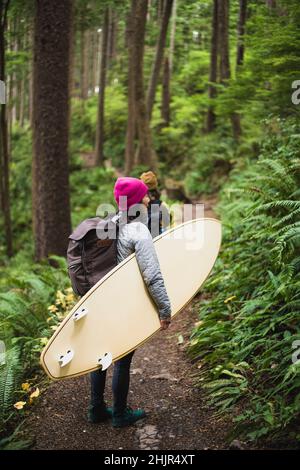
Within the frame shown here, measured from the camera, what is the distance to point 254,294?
17.3 ft

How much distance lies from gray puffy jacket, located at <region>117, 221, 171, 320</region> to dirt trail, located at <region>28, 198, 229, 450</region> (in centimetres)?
103

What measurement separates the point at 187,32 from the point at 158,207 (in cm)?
2233

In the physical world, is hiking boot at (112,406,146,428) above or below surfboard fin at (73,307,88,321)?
below

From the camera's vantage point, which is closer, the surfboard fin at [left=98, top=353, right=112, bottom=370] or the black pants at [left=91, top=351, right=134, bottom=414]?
the surfboard fin at [left=98, top=353, right=112, bottom=370]

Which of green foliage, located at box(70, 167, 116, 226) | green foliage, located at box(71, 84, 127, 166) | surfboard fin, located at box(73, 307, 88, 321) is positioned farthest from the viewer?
green foliage, located at box(71, 84, 127, 166)

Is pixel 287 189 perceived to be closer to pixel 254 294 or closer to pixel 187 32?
pixel 254 294

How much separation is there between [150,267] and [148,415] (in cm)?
155

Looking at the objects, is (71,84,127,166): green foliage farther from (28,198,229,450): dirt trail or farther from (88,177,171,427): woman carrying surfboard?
(88,177,171,427): woman carrying surfboard

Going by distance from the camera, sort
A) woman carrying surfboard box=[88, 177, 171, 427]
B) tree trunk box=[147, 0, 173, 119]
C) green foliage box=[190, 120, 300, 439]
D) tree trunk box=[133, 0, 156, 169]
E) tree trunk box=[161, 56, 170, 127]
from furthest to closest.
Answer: tree trunk box=[161, 56, 170, 127] → tree trunk box=[147, 0, 173, 119] → tree trunk box=[133, 0, 156, 169] → woman carrying surfboard box=[88, 177, 171, 427] → green foliage box=[190, 120, 300, 439]

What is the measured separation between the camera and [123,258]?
13.2 ft

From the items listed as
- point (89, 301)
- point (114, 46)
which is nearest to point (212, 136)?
point (89, 301)

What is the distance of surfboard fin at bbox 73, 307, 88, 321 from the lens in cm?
391

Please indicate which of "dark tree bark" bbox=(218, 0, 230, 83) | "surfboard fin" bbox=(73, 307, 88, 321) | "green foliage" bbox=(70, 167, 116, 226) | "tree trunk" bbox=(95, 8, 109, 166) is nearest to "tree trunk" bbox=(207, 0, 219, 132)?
"dark tree bark" bbox=(218, 0, 230, 83)

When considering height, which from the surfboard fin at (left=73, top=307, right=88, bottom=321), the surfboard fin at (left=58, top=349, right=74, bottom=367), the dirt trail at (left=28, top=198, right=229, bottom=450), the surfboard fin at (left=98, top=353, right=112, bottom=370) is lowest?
the dirt trail at (left=28, top=198, right=229, bottom=450)
